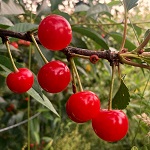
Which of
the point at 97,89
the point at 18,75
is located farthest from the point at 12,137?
the point at 18,75

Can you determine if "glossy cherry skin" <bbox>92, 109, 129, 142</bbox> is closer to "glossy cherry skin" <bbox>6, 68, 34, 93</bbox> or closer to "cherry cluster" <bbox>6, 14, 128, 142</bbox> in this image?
"cherry cluster" <bbox>6, 14, 128, 142</bbox>

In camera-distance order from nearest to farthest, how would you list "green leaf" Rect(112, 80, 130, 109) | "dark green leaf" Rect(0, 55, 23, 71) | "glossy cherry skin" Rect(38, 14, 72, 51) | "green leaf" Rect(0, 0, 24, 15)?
1. "glossy cherry skin" Rect(38, 14, 72, 51)
2. "green leaf" Rect(112, 80, 130, 109)
3. "dark green leaf" Rect(0, 55, 23, 71)
4. "green leaf" Rect(0, 0, 24, 15)

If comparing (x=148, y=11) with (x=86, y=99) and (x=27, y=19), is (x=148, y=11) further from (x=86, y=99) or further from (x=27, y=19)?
(x=86, y=99)

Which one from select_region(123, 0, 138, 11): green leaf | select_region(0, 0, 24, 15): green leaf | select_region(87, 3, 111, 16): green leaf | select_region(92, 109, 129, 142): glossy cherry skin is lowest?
select_region(92, 109, 129, 142): glossy cherry skin

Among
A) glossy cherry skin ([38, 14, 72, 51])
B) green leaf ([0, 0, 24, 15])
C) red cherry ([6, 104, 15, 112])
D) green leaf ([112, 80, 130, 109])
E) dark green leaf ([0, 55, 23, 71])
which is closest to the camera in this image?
glossy cherry skin ([38, 14, 72, 51])

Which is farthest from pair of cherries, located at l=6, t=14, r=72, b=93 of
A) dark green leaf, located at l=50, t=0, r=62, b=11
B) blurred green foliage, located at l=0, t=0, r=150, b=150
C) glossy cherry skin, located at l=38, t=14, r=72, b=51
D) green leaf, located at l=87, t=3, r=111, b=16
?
green leaf, located at l=87, t=3, r=111, b=16

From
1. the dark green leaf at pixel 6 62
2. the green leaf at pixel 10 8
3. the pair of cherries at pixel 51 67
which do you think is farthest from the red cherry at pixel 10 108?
the pair of cherries at pixel 51 67
